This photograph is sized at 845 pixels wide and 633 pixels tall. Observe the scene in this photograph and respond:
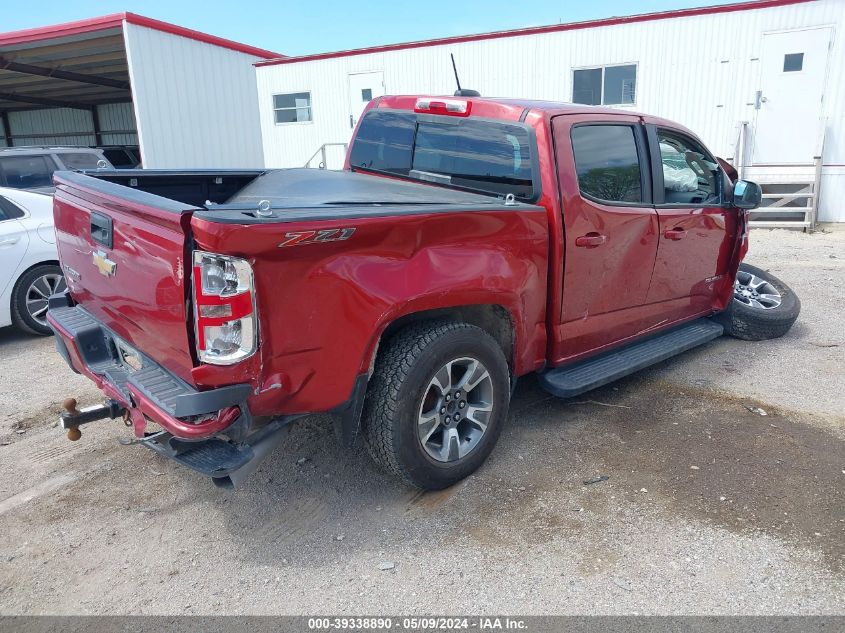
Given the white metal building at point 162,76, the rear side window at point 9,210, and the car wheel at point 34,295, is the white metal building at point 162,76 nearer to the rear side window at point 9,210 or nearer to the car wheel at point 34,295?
the rear side window at point 9,210

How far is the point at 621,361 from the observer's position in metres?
4.23

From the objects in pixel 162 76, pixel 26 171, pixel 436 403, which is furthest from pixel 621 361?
pixel 162 76

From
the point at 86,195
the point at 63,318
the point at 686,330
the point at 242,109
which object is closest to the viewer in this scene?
the point at 86,195

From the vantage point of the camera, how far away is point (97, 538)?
10.0 ft

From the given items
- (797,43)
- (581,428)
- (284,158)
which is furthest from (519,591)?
(284,158)

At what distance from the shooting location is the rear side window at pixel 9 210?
607 centimetres

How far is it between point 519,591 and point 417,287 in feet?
4.43

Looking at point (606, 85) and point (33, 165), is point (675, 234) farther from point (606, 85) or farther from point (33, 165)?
point (606, 85)

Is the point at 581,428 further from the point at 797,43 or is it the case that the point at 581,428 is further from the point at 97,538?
the point at 797,43

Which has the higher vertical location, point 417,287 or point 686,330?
point 417,287

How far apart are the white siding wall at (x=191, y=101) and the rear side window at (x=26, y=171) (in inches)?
245

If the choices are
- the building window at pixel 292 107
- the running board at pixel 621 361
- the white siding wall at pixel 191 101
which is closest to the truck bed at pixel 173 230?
the running board at pixel 621 361

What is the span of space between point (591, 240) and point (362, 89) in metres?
13.0

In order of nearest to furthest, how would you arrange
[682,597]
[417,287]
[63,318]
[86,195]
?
[682,597] → [417,287] → [86,195] → [63,318]
